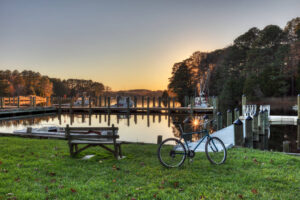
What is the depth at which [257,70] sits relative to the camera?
52.4 meters

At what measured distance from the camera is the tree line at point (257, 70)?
47.4 m

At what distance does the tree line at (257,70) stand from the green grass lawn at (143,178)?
41.7m

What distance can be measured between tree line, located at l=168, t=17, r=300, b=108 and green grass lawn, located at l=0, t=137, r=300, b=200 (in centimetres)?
4168

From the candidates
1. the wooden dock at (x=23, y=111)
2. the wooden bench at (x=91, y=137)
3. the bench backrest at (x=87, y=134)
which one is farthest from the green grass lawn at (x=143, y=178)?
the wooden dock at (x=23, y=111)

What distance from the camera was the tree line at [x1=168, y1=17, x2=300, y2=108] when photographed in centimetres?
4744

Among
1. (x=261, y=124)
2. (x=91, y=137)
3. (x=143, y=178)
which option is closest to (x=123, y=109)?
(x=261, y=124)

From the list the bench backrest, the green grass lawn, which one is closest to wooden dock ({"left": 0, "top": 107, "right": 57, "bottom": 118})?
the green grass lawn

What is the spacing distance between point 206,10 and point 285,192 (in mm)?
27079

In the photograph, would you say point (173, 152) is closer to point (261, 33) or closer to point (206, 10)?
point (206, 10)

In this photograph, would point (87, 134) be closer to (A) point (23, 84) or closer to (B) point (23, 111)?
(B) point (23, 111)

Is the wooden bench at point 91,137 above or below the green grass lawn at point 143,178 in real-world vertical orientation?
above

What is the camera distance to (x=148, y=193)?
4.36 metres

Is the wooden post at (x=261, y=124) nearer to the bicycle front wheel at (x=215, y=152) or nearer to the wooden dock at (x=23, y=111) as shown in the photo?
the bicycle front wheel at (x=215, y=152)

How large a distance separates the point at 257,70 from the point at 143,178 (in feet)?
175
